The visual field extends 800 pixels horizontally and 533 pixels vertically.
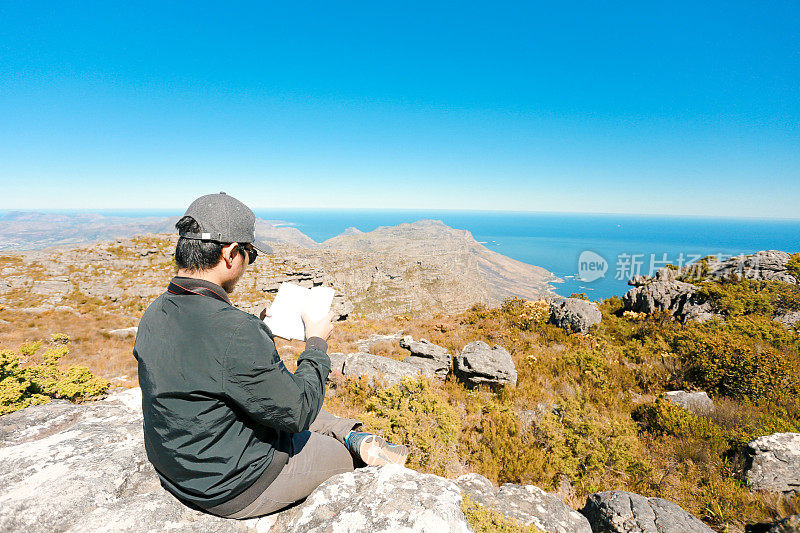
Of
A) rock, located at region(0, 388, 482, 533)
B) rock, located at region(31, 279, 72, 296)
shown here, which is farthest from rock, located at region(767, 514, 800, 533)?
rock, located at region(31, 279, 72, 296)

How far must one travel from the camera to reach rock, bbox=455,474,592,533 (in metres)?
3.07

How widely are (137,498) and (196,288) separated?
5.80 ft

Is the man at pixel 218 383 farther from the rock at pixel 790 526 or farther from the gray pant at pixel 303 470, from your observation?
the rock at pixel 790 526

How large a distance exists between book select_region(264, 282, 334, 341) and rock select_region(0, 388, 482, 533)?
1.26m

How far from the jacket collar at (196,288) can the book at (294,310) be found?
0.54m

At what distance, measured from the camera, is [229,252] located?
6.48ft

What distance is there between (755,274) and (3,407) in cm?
2324

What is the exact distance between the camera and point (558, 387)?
7609 mm

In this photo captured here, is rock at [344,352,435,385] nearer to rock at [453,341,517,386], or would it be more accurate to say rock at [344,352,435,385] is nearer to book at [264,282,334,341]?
rock at [453,341,517,386]

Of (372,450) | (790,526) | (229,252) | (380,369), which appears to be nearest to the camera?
(229,252)

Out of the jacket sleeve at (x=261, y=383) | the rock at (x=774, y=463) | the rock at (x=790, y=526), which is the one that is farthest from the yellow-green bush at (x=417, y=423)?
the rock at (x=774, y=463)

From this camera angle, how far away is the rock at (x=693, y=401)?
605 cm

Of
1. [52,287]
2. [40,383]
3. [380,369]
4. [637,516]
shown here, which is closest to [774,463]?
[637,516]

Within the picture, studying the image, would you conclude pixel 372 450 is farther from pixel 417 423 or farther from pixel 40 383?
pixel 40 383
